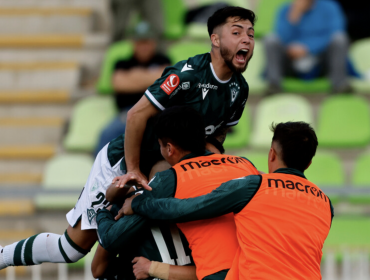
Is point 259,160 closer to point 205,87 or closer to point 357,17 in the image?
point 357,17

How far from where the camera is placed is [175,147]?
300 centimetres

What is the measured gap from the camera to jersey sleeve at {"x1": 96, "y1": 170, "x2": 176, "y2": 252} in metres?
2.88

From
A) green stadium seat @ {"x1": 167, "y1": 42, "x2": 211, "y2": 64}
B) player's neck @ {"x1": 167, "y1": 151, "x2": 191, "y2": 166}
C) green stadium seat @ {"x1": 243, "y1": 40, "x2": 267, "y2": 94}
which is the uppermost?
green stadium seat @ {"x1": 167, "y1": 42, "x2": 211, "y2": 64}

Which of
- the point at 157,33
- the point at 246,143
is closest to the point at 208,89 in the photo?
the point at 246,143

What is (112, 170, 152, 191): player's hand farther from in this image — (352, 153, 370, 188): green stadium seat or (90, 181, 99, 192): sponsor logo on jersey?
(352, 153, 370, 188): green stadium seat

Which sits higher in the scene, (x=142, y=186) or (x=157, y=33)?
(x=157, y=33)

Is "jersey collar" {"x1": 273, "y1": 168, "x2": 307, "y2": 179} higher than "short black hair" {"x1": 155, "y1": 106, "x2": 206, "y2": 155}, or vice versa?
"short black hair" {"x1": 155, "y1": 106, "x2": 206, "y2": 155}

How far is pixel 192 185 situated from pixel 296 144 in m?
0.52

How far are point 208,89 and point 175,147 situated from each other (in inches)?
15.7

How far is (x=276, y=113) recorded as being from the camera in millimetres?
6785

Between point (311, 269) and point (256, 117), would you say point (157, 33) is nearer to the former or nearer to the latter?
point (256, 117)

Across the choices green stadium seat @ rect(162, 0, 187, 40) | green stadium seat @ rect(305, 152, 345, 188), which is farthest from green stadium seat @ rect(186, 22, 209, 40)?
green stadium seat @ rect(305, 152, 345, 188)

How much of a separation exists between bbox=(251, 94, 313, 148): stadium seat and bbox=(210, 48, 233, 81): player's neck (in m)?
3.41

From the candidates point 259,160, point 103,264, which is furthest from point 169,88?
point 259,160
